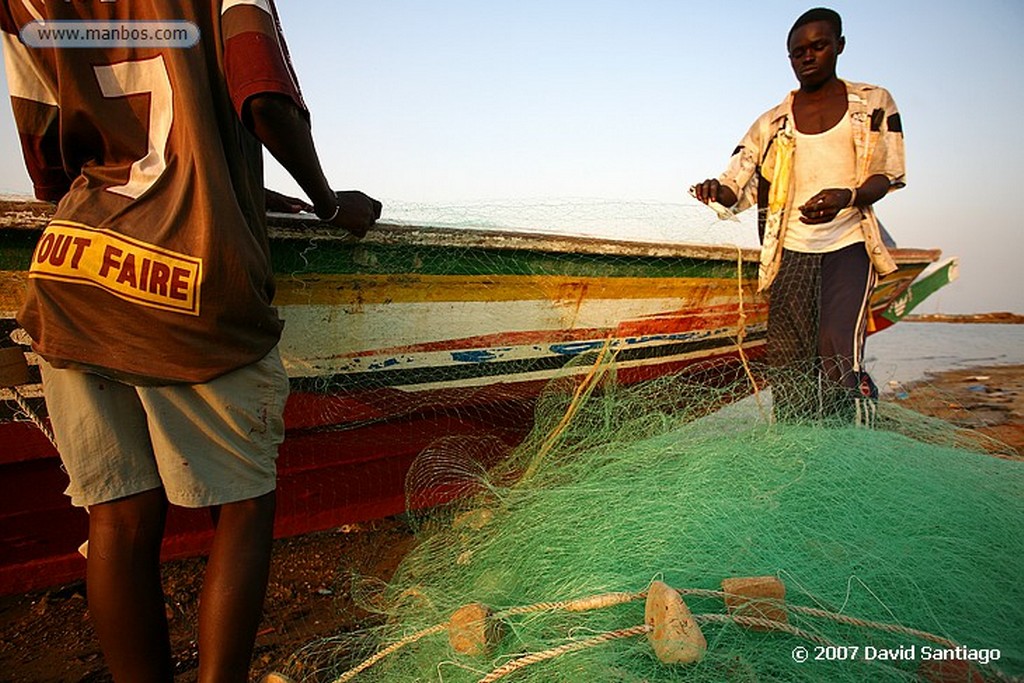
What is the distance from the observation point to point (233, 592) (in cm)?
153

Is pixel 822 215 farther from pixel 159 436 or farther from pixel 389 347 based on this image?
pixel 159 436

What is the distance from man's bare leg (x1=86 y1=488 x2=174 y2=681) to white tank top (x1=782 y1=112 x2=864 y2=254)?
347 centimetres

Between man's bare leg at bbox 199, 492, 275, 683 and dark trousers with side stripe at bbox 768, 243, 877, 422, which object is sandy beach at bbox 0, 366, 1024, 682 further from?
dark trousers with side stripe at bbox 768, 243, 877, 422

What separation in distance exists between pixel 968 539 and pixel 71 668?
10.4 ft

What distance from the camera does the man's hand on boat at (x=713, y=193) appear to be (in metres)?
3.88

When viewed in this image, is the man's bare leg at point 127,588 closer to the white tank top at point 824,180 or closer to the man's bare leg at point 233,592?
the man's bare leg at point 233,592

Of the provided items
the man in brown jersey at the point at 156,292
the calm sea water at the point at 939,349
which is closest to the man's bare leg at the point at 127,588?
the man in brown jersey at the point at 156,292

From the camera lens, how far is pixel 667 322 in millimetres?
4297

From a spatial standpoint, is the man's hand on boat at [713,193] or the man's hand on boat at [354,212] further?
the man's hand on boat at [713,193]

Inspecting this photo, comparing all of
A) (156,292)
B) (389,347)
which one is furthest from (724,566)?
(389,347)

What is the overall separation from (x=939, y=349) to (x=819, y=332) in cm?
1678

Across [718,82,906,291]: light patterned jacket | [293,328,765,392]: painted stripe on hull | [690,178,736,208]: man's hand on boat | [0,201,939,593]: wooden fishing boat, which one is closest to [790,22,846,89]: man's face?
[718,82,906,291]: light patterned jacket

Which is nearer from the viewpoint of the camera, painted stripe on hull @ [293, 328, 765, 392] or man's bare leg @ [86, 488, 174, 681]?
man's bare leg @ [86, 488, 174, 681]

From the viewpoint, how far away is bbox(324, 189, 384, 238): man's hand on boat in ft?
7.70
